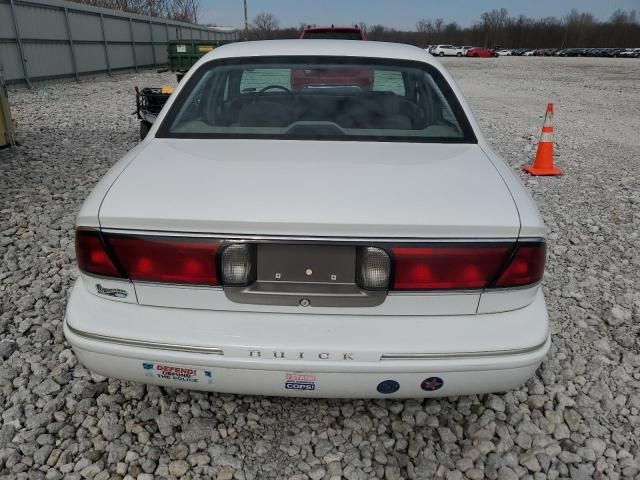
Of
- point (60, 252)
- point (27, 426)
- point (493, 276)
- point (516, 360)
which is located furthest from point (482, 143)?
point (60, 252)

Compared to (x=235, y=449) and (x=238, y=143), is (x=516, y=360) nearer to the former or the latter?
(x=235, y=449)

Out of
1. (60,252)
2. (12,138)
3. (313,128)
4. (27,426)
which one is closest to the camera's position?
(27,426)

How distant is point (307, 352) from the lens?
1.60 meters

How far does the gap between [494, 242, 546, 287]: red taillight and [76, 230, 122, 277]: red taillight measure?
4.16ft

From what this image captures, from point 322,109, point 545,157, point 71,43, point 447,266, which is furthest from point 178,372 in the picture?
point 71,43

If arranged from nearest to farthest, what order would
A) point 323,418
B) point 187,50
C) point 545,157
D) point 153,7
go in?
point 323,418 → point 545,157 → point 187,50 → point 153,7

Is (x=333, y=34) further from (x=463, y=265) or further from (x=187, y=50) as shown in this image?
(x=187, y=50)

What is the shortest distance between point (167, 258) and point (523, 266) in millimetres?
1149

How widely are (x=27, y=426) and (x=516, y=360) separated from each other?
6.25 feet

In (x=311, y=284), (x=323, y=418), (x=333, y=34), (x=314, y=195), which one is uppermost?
(x=333, y=34)

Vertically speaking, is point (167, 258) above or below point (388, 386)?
above

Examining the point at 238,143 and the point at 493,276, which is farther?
the point at 238,143

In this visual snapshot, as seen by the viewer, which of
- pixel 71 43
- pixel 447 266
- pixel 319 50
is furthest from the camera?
pixel 71 43

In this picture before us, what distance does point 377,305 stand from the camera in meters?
1.64
